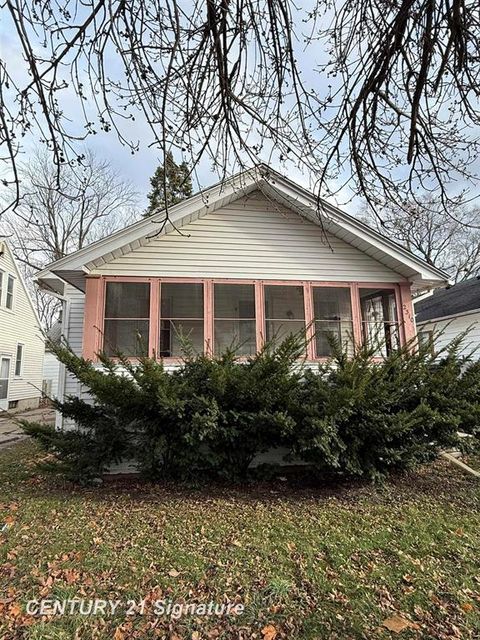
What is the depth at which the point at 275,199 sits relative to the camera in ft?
23.5

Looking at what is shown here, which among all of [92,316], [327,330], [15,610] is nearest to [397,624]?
[15,610]

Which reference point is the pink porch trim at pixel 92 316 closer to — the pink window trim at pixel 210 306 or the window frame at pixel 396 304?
the pink window trim at pixel 210 306

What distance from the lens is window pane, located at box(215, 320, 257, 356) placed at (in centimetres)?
728

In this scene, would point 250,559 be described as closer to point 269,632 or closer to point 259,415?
point 269,632

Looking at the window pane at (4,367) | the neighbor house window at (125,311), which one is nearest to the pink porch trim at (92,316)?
the neighbor house window at (125,311)

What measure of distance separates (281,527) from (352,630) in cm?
158

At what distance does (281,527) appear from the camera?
13.4 ft

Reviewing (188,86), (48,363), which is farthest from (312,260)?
(48,363)

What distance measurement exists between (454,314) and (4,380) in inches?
676

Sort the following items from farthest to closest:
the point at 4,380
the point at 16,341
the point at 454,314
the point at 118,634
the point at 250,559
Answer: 1. the point at 16,341
2. the point at 4,380
3. the point at 454,314
4. the point at 250,559
5. the point at 118,634

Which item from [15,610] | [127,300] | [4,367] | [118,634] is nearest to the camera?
[118,634]

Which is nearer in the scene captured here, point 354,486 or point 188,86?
point 188,86

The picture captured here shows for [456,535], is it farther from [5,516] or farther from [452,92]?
[5,516]

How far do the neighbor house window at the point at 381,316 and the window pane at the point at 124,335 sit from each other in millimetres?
3959
